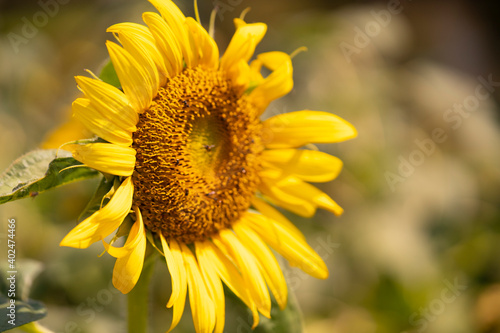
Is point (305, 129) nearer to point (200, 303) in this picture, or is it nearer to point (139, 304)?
point (200, 303)

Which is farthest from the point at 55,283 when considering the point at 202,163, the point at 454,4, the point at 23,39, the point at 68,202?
the point at 454,4

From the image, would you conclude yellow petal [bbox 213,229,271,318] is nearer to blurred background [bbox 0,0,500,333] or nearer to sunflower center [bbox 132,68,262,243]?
sunflower center [bbox 132,68,262,243]
